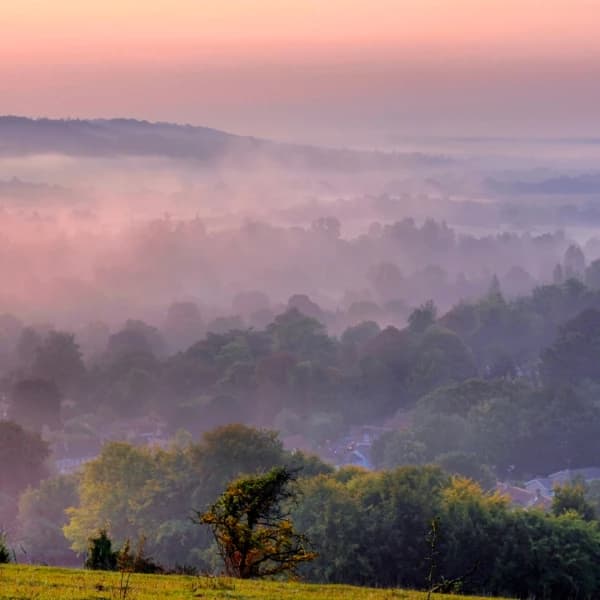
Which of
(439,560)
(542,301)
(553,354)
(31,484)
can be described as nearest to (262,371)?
(553,354)

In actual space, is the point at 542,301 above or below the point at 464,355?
above

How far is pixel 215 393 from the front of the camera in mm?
139500

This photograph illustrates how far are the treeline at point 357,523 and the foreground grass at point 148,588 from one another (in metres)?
12.8

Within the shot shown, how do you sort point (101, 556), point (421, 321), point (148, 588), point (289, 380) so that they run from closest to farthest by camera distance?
point (148, 588)
point (101, 556)
point (289, 380)
point (421, 321)

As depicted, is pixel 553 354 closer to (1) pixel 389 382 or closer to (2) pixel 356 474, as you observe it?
(1) pixel 389 382

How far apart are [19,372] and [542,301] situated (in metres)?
82.0

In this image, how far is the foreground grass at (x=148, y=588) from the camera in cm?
2109

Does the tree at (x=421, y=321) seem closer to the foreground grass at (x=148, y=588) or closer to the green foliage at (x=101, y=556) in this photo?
the green foliage at (x=101, y=556)

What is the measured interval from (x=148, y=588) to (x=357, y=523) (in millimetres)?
31964

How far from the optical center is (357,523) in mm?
53875

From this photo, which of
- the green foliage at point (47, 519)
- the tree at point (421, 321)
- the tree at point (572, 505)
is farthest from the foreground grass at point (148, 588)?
the tree at point (421, 321)

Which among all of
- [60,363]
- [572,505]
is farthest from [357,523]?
[60,363]

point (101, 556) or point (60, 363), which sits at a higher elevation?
point (60, 363)

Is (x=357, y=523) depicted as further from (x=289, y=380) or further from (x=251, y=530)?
(x=289, y=380)
